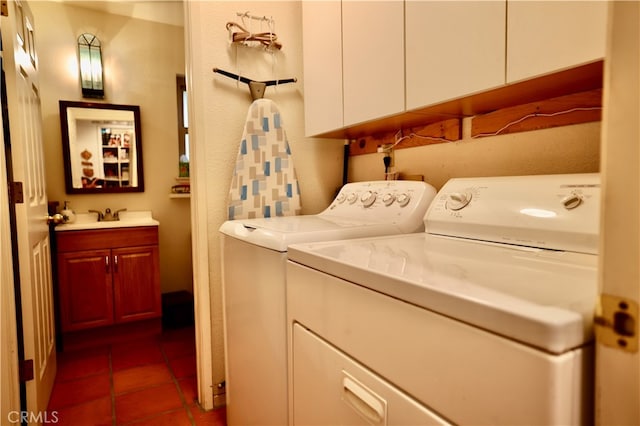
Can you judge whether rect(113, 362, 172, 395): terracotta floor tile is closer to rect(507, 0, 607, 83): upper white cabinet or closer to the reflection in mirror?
the reflection in mirror

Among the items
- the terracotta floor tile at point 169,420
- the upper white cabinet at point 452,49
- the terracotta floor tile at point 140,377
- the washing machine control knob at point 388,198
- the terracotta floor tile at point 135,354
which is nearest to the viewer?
the upper white cabinet at point 452,49

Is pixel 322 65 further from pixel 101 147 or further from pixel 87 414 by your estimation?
pixel 101 147

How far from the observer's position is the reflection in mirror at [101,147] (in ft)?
9.39

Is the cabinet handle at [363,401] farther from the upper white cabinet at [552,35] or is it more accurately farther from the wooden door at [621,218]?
the upper white cabinet at [552,35]

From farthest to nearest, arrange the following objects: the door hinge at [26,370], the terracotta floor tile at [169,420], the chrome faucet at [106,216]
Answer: the chrome faucet at [106,216]
the terracotta floor tile at [169,420]
the door hinge at [26,370]

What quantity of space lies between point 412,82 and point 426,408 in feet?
3.28

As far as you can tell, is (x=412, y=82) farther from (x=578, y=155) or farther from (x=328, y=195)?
(x=328, y=195)

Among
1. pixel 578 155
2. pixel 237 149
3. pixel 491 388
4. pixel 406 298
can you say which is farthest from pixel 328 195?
pixel 491 388

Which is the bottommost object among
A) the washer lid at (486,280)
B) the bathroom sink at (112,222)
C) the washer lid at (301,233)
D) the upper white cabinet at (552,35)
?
the bathroom sink at (112,222)

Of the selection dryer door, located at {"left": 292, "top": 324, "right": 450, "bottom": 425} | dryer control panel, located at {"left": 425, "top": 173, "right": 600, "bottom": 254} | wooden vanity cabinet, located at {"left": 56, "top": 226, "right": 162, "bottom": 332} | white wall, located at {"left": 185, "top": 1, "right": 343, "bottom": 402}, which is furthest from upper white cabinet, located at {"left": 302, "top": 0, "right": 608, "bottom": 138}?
wooden vanity cabinet, located at {"left": 56, "top": 226, "right": 162, "bottom": 332}

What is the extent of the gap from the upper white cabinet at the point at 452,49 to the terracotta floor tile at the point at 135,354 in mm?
2247

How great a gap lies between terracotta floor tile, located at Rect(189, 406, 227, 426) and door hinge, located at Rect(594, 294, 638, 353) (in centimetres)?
174

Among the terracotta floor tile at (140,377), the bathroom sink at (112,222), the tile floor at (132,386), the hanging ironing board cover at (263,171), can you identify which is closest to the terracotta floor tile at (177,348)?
the tile floor at (132,386)

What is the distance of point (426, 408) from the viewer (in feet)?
1.99
